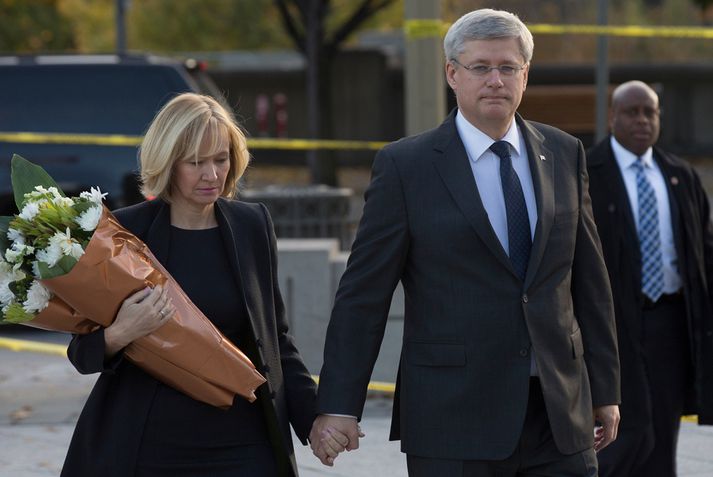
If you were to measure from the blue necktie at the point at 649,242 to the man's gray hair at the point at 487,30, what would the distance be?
6.62 feet

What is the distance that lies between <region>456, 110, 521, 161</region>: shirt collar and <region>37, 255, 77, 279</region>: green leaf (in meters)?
1.17

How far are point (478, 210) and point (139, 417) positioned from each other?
1116 mm

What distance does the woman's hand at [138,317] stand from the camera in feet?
12.5

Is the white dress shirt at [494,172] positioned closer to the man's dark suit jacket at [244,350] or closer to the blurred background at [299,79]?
the man's dark suit jacket at [244,350]

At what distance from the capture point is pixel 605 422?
4.20 metres

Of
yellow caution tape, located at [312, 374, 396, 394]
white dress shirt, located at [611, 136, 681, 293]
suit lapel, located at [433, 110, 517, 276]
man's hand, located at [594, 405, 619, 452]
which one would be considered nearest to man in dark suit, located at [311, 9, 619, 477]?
suit lapel, located at [433, 110, 517, 276]

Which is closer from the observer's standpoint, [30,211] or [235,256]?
[30,211]

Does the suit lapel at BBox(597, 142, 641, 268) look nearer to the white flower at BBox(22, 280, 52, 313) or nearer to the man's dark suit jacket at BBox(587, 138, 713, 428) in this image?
the man's dark suit jacket at BBox(587, 138, 713, 428)

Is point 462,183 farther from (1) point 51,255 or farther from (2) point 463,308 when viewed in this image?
(1) point 51,255

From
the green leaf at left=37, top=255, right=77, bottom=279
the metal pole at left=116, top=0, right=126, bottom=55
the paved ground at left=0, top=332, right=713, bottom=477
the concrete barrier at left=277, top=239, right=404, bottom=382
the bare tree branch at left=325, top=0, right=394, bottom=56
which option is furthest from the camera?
the metal pole at left=116, top=0, right=126, bottom=55

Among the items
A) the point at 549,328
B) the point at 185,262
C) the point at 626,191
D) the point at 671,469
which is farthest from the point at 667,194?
the point at 185,262

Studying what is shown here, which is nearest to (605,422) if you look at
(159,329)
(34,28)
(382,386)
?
(159,329)

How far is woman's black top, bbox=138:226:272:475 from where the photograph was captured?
3.98m

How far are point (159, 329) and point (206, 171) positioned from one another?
19.5 inches
